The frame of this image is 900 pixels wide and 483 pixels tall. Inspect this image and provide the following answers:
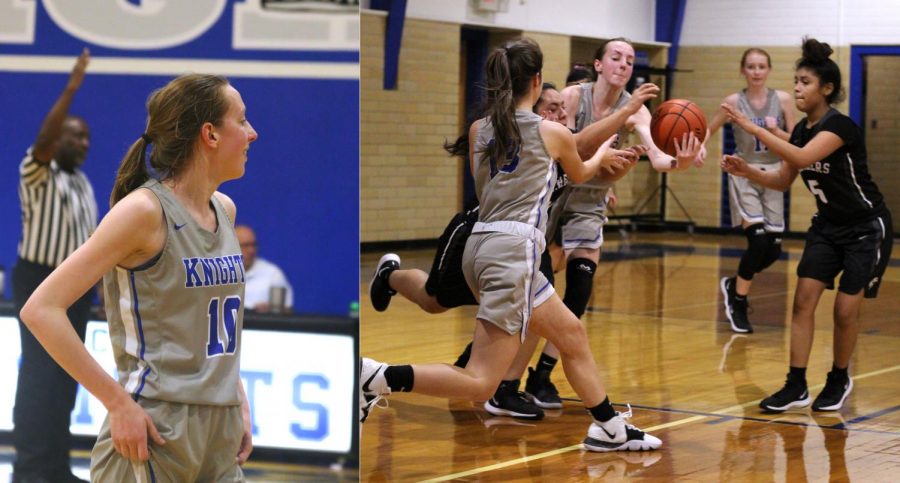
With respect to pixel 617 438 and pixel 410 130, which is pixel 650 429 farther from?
pixel 410 130

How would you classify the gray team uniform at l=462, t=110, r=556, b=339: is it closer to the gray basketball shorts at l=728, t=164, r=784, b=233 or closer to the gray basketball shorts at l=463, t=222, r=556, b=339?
the gray basketball shorts at l=463, t=222, r=556, b=339

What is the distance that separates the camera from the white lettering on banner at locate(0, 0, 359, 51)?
9.38ft

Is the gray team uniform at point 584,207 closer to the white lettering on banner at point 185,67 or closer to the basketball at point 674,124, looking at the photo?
the basketball at point 674,124

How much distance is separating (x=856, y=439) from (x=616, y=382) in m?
1.53

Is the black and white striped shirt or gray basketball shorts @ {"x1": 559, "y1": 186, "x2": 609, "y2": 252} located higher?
the black and white striped shirt

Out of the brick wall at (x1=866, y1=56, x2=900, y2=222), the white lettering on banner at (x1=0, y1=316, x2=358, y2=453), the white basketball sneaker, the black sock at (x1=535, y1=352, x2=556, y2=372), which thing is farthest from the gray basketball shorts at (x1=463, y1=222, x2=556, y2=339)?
the brick wall at (x1=866, y1=56, x2=900, y2=222)

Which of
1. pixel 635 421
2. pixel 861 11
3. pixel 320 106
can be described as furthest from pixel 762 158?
pixel 861 11

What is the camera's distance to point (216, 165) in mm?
2584

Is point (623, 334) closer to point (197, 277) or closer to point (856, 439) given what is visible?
point (856, 439)

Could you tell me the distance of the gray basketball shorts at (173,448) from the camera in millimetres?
2467

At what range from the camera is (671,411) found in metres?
5.87

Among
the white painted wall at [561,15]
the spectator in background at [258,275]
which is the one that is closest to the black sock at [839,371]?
the spectator in background at [258,275]

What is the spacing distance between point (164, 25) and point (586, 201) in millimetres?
3255

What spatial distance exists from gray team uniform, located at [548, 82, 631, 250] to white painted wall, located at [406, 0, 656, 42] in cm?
836
